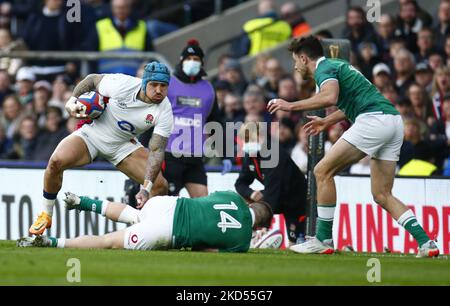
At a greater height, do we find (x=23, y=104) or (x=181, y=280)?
(x=23, y=104)

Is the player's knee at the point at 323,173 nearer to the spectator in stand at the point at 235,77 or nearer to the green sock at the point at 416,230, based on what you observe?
the green sock at the point at 416,230

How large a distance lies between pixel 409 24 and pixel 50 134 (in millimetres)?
5989

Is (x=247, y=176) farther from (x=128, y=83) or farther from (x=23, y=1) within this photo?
(x=23, y=1)

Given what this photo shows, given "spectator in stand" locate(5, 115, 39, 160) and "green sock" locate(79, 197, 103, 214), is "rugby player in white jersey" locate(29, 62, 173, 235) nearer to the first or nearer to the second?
"green sock" locate(79, 197, 103, 214)

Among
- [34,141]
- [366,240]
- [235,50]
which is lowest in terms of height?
[366,240]

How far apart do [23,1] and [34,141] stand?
4718 millimetres

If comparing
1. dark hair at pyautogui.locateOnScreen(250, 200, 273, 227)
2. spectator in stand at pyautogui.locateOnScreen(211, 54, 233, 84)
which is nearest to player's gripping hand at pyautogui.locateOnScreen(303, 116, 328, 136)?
dark hair at pyautogui.locateOnScreen(250, 200, 273, 227)

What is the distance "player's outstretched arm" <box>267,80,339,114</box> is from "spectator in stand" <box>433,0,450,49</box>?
7143 mm

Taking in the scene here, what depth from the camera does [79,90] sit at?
13.8 meters

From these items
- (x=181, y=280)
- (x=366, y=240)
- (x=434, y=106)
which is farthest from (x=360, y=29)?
(x=181, y=280)

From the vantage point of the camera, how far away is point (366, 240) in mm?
16609

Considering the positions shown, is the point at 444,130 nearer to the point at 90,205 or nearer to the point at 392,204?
the point at 392,204

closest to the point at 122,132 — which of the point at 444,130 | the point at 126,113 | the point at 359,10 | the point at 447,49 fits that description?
the point at 126,113

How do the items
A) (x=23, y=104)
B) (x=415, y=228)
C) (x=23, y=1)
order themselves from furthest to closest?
1. (x=23, y=1)
2. (x=23, y=104)
3. (x=415, y=228)
